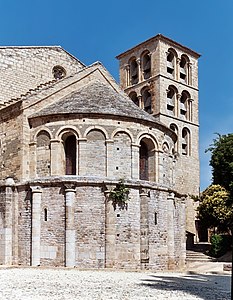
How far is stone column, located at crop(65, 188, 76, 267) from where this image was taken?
77.1 ft

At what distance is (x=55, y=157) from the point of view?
25016 mm

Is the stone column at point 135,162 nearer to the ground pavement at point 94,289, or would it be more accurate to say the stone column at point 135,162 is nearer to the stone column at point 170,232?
the stone column at point 170,232

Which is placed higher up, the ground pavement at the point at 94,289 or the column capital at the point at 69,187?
the column capital at the point at 69,187

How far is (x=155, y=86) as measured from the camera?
47094 millimetres

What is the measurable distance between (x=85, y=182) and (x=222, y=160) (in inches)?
824

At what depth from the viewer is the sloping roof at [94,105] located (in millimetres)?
25328

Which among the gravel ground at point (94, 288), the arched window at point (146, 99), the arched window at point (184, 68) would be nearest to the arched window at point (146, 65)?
the arched window at point (146, 99)

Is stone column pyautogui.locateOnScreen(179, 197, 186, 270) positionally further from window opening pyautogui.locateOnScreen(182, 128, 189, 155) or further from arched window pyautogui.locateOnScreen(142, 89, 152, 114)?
arched window pyautogui.locateOnScreen(142, 89, 152, 114)

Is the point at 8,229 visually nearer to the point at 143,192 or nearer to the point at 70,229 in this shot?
the point at 70,229

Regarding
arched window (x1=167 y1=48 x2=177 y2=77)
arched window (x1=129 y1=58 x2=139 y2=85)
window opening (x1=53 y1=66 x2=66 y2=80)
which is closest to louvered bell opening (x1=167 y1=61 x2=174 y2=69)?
arched window (x1=167 y1=48 x2=177 y2=77)

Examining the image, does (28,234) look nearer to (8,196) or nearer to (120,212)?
(8,196)

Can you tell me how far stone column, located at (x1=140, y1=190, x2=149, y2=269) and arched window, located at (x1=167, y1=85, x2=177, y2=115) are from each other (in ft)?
77.0

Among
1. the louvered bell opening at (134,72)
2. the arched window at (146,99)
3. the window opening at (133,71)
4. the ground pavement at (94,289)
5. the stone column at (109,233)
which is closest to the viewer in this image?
the ground pavement at (94,289)

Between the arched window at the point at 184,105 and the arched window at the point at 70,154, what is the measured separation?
83.5 feet
